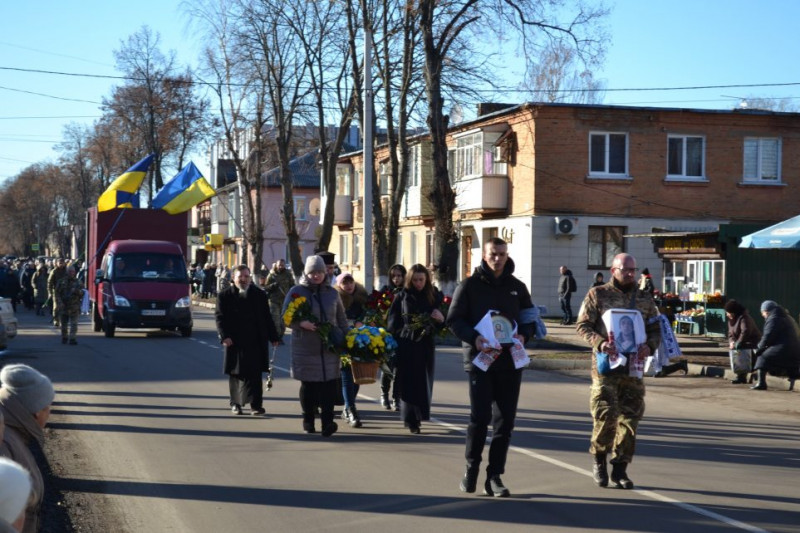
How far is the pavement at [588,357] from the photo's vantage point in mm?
19391

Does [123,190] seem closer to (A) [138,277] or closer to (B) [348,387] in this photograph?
(A) [138,277]

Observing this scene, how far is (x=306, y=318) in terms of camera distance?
11133 mm

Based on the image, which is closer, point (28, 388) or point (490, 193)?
point (28, 388)

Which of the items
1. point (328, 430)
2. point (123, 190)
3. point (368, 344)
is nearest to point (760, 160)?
point (123, 190)

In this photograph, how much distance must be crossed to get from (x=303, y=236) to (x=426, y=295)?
216 feet

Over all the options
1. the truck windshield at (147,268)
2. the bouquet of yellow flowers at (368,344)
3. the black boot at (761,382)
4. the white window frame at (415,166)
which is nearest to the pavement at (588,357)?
the black boot at (761,382)

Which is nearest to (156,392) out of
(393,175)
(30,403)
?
(30,403)

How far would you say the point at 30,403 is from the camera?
436 cm

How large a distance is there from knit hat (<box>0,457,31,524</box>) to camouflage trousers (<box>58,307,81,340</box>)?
2108 cm

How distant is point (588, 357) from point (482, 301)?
14.3m

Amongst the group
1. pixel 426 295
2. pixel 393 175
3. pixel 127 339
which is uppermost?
pixel 393 175

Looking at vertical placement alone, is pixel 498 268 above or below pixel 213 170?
below

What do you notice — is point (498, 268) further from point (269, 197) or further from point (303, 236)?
point (269, 197)

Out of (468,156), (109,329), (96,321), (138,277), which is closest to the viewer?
(109,329)
